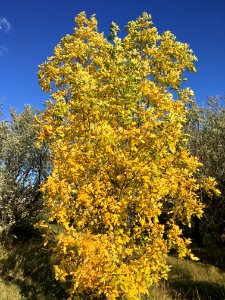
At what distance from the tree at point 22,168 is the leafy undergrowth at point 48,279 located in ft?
7.56

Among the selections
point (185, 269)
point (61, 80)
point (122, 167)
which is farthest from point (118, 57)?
point (185, 269)

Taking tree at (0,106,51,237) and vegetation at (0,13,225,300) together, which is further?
tree at (0,106,51,237)

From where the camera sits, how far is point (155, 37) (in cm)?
1236

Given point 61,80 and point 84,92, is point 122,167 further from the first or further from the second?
point 61,80

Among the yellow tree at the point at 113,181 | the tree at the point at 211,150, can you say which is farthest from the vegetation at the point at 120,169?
the tree at the point at 211,150

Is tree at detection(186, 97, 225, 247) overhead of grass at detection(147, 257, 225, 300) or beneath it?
overhead

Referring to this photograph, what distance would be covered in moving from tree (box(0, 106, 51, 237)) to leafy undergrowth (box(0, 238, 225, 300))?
230cm

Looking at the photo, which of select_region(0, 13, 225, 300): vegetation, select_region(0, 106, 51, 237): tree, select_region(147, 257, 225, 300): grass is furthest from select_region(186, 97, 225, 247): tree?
select_region(0, 106, 51, 237): tree

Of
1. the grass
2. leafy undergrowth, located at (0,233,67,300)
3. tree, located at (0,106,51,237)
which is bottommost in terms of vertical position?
leafy undergrowth, located at (0,233,67,300)

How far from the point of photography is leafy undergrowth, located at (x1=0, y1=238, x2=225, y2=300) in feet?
51.8

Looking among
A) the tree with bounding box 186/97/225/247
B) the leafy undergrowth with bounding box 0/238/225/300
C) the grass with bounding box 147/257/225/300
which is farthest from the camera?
the tree with bounding box 186/97/225/247

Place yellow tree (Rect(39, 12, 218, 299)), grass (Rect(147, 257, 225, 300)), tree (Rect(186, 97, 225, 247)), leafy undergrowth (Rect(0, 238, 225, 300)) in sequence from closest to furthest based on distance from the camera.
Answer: yellow tree (Rect(39, 12, 218, 299)), leafy undergrowth (Rect(0, 238, 225, 300)), grass (Rect(147, 257, 225, 300)), tree (Rect(186, 97, 225, 247))

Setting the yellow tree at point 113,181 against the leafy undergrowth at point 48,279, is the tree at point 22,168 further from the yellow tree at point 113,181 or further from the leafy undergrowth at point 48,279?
the yellow tree at point 113,181

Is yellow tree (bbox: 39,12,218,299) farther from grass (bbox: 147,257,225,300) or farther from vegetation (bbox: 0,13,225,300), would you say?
grass (bbox: 147,257,225,300)
